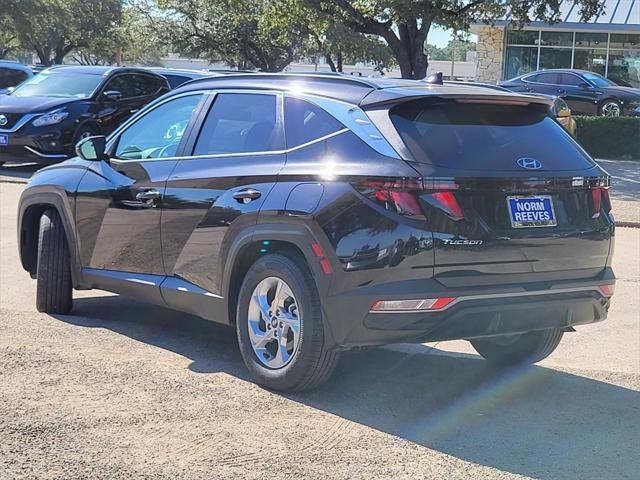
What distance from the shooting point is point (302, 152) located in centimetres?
466

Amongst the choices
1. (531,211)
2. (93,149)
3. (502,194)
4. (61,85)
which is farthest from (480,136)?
(61,85)

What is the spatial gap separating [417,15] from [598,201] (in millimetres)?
16350

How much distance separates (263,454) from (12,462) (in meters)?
1.14

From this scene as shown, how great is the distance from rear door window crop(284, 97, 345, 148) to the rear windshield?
410mm

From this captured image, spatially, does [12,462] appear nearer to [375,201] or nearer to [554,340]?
[375,201]

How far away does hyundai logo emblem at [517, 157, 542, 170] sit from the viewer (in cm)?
446

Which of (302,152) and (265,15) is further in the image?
(265,15)

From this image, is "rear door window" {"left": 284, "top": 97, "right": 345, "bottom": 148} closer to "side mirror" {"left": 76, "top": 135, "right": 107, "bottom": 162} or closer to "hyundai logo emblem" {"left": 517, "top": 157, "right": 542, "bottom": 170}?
"hyundai logo emblem" {"left": 517, "top": 157, "right": 542, "bottom": 170}

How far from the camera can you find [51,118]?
564 inches

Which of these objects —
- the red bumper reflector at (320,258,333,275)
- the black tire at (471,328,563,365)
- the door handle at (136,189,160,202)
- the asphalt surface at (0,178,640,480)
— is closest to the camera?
the asphalt surface at (0,178,640,480)

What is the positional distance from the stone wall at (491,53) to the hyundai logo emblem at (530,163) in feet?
98.6

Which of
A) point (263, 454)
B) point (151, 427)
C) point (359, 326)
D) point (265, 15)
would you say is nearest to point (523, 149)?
point (359, 326)

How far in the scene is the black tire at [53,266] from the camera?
20.5 feet

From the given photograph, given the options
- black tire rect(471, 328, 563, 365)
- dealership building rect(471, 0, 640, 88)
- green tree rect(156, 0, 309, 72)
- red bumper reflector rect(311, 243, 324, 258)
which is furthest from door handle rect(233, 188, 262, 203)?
green tree rect(156, 0, 309, 72)
